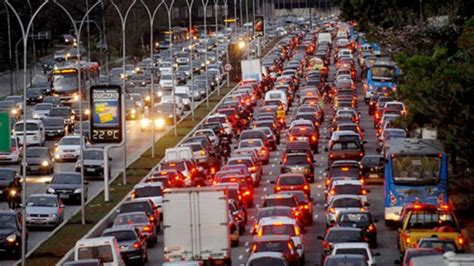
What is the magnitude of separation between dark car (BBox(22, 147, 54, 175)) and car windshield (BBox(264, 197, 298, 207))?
64.5ft

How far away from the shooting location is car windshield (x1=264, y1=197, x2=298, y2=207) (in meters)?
48.3

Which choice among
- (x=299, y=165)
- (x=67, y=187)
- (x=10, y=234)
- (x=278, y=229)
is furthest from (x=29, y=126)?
(x=278, y=229)

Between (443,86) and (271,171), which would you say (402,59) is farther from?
(443,86)

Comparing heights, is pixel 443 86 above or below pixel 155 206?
above

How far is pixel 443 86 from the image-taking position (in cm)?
3950

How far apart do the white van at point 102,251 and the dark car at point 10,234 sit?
6.91 m

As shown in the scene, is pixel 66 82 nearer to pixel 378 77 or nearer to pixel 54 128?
pixel 54 128

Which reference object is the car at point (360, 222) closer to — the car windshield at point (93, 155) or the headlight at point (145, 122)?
the car windshield at point (93, 155)

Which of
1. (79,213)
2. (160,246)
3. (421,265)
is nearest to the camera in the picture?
(421,265)

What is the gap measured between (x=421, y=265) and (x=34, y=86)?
292 feet

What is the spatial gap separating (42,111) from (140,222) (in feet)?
144

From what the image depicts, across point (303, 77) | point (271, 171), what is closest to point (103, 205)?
point (271, 171)

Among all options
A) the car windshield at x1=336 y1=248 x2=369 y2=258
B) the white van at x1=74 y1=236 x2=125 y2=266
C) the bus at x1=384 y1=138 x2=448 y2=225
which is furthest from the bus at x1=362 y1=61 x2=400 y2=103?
the car windshield at x1=336 y1=248 x2=369 y2=258

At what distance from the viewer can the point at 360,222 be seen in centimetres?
4438
